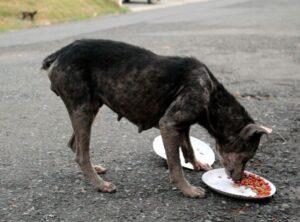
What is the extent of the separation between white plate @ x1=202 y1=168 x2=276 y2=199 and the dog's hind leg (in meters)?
1.00

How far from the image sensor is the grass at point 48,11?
23205mm

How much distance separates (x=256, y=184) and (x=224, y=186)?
0.33 m

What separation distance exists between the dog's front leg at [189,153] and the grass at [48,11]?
16.2 m

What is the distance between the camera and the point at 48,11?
25.8 m

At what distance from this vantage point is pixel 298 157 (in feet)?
21.4

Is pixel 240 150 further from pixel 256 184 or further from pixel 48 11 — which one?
pixel 48 11

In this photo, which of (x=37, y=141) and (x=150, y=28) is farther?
(x=150, y=28)

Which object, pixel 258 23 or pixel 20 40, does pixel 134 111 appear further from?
pixel 258 23

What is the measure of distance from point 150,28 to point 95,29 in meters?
2.08

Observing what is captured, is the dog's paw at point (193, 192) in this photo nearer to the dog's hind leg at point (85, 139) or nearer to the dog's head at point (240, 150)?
the dog's head at point (240, 150)

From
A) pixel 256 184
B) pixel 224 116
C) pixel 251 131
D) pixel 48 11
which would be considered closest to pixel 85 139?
pixel 224 116

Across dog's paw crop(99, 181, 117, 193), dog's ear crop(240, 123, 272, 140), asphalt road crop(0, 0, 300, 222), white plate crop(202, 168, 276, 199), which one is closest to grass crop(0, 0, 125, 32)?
asphalt road crop(0, 0, 300, 222)

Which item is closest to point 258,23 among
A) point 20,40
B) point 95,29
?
point 95,29

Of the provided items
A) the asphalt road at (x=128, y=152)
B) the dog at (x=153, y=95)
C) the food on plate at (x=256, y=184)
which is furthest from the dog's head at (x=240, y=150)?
the asphalt road at (x=128, y=152)
